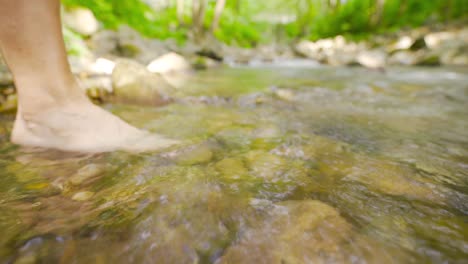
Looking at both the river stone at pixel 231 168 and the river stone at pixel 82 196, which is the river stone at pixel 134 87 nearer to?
the river stone at pixel 231 168

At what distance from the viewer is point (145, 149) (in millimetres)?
1730

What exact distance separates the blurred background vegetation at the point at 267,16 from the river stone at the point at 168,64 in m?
2.51

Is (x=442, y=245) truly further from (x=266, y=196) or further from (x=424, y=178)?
(x=266, y=196)

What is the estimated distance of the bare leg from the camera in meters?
1.57

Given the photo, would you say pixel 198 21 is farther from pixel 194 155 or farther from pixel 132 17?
pixel 194 155

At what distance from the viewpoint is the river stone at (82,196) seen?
1161 mm

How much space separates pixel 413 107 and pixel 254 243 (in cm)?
332

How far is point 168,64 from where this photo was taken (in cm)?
743

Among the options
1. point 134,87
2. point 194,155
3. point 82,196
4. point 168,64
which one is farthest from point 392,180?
point 168,64

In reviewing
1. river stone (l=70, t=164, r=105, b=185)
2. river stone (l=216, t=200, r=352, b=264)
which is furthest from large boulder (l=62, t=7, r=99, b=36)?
river stone (l=216, t=200, r=352, b=264)

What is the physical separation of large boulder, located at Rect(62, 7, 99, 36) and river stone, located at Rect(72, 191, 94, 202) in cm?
675

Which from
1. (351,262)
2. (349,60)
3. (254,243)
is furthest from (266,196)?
(349,60)

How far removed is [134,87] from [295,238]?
311cm

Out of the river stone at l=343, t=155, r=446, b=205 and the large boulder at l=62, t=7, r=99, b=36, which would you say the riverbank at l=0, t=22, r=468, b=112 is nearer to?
the large boulder at l=62, t=7, r=99, b=36
